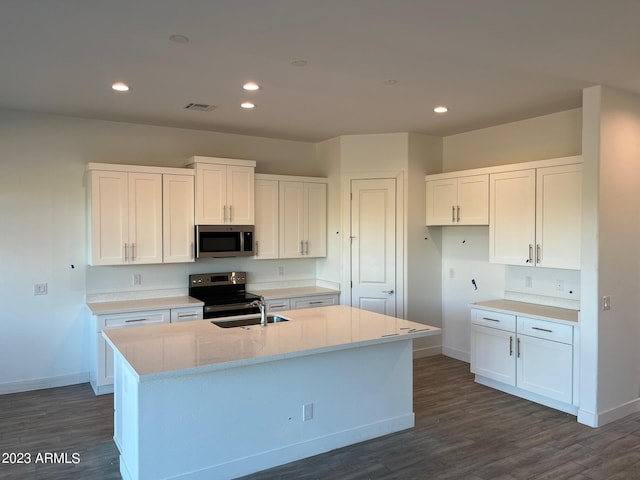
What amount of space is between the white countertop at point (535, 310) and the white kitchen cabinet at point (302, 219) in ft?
7.17

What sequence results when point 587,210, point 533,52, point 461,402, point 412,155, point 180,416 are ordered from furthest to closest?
1. point 412,155
2. point 461,402
3. point 587,210
4. point 533,52
5. point 180,416

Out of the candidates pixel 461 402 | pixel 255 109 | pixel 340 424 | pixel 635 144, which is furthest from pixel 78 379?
pixel 635 144

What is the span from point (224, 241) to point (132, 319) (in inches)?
51.7

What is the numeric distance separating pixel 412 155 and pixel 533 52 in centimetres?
266

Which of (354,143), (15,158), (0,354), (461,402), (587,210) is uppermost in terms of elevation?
(354,143)

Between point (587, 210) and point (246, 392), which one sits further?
point (587, 210)

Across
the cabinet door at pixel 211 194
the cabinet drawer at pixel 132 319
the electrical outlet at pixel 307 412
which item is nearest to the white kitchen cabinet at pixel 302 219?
the cabinet door at pixel 211 194

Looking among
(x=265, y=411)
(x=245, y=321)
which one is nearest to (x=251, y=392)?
(x=265, y=411)

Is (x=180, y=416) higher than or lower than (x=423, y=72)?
lower

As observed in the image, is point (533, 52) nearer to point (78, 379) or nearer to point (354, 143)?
point (354, 143)

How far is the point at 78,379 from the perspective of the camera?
198 inches

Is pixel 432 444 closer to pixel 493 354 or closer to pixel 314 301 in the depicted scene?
pixel 493 354

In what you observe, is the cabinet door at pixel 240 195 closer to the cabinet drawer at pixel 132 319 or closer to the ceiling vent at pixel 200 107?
the ceiling vent at pixel 200 107

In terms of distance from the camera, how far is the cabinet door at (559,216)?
13.8 ft
